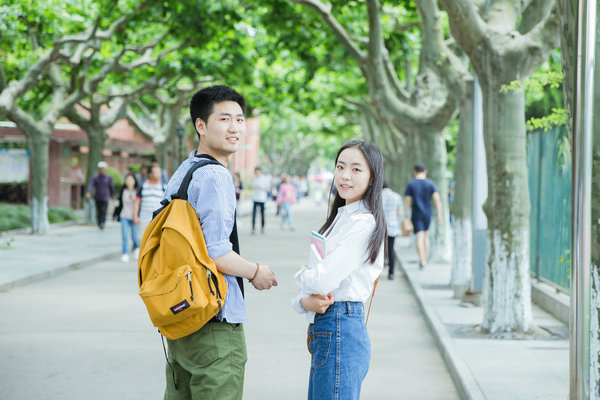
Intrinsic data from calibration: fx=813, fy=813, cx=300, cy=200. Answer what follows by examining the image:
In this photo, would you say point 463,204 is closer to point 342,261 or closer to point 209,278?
point 342,261

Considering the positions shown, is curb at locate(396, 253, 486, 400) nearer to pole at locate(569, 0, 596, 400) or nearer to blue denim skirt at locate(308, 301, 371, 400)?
pole at locate(569, 0, 596, 400)

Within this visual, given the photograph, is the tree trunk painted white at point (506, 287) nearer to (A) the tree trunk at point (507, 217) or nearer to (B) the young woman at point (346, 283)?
(A) the tree trunk at point (507, 217)

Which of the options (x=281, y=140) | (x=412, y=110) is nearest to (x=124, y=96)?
(x=412, y=110)

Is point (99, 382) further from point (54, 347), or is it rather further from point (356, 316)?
point (356, 316)

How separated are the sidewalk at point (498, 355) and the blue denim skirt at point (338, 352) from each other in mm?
2489

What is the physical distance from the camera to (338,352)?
3.26 meters

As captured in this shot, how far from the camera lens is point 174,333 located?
10.2 feet

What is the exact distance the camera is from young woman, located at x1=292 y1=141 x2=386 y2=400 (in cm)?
322

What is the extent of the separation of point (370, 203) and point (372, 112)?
2748 centimetres

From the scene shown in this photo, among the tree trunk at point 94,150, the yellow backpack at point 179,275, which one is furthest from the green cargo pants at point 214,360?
the tree trunk at point 94,150

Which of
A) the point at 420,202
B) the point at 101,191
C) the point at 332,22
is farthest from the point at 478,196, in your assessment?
the point at 101,191

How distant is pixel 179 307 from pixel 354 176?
0.92m

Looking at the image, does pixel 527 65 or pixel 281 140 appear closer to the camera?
pixel 527 65

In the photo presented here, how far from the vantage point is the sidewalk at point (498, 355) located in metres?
5.78
